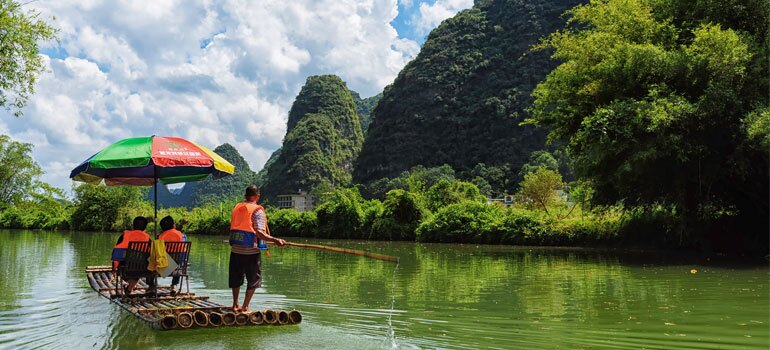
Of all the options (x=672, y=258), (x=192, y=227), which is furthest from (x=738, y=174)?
(x=192, y=227)

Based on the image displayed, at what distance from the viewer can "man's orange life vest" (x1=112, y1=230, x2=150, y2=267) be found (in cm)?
817

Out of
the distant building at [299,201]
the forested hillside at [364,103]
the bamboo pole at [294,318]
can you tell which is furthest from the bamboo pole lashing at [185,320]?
the forested hillside at [364,103]

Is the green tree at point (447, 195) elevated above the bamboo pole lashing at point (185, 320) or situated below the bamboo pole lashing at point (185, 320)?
above

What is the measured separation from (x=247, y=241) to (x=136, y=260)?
201 cm

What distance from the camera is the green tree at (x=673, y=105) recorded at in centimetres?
1545

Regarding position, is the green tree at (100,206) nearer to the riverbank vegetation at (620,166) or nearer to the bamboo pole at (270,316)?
the riverbank vegetation at (620,166)

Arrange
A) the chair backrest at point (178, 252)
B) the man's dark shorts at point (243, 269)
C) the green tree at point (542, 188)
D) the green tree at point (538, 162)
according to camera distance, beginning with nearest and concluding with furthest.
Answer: the man's dark shorts at point (243, 269)
the chair backrest at point (178, 252)
the green tree at point (542, 188)
the green tree at point (538, 162)

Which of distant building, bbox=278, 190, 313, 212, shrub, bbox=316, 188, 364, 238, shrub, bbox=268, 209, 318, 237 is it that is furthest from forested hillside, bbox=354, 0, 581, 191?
shrub, bbox=316, 188, 364, 238

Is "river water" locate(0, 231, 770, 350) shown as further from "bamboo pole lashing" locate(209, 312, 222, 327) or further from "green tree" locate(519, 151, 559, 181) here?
"green tree" locate(519, 151, 559, 181)

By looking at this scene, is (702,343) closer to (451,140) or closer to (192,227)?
(192,227)

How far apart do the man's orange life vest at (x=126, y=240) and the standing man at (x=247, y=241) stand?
1.95m

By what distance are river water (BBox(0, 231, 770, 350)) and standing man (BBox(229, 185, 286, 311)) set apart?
629 mm

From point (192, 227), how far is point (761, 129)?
134 feet

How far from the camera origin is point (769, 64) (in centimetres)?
1552
